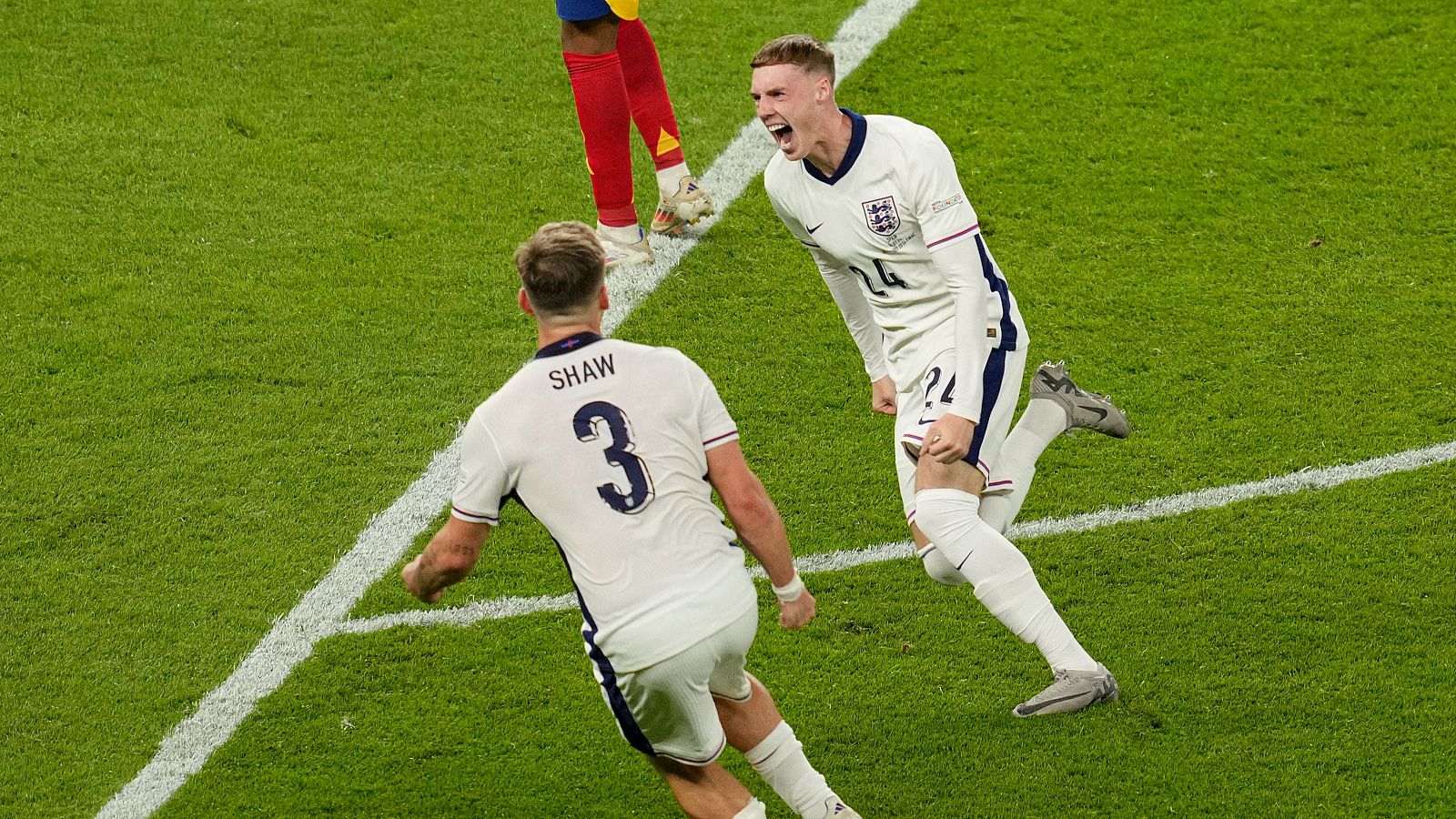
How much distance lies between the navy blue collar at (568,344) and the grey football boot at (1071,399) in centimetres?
196

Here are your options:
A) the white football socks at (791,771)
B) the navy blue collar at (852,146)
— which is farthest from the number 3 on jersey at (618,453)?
the navy blue collar at (852,146)

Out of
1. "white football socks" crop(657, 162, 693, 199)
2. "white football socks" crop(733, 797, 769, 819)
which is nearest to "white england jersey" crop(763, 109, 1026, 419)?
"white football socks" crop(733, 797, 769, 819)

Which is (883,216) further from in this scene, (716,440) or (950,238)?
(716,440)

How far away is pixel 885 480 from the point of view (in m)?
5.30

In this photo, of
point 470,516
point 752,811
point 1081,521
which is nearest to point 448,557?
point 470,516

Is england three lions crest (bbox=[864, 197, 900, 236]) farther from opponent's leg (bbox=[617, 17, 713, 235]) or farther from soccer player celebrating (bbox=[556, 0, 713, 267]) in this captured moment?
opponent's leg (bbox=[617, 17, 713, 235])

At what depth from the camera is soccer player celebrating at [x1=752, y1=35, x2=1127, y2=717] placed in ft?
13.5

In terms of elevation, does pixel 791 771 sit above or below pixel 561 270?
below

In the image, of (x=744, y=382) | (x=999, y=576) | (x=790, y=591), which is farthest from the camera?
(x=744, y=382)

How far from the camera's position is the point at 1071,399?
16.0ft

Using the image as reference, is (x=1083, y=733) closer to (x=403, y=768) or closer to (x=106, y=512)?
(x=403, y=768)

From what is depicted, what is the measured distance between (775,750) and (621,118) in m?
3.14

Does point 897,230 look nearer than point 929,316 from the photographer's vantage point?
Yes

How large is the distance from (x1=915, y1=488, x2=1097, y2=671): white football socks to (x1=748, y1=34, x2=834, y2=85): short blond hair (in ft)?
4.03
